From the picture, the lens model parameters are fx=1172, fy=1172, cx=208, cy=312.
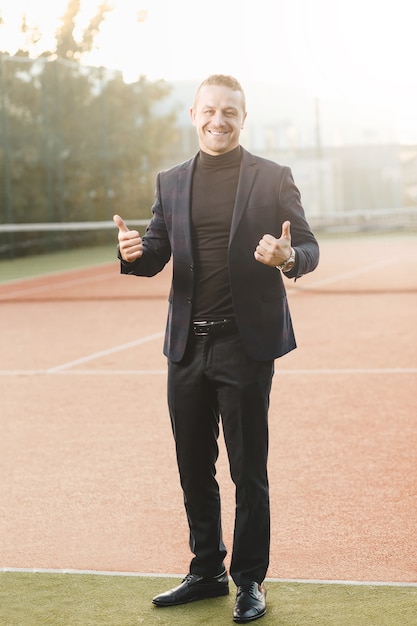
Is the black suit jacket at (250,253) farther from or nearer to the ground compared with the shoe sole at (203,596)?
farther from the ground

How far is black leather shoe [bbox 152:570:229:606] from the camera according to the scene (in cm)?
443

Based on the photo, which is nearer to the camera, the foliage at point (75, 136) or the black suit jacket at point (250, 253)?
the black suit jacket at point (250, 253)

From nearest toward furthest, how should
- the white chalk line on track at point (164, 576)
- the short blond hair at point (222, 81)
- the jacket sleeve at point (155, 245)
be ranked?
the short blond hair at point (222, 81)
the jacket sleeve at point (155, 245)
the white chalk line on track at point (164, 576)

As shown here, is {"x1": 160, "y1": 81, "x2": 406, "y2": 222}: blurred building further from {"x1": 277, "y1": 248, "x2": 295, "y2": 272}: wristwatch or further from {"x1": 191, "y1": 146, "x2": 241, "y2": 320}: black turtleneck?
{"x1": 277, "y1": 248, "x2": 295, "y2": 272}: wristwatch

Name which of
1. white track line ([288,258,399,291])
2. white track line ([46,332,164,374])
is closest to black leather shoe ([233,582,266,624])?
white track line ([46,332,164,374])

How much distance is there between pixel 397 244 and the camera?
2914 cm

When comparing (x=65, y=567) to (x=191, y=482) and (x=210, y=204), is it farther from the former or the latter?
(x=210, y=204)

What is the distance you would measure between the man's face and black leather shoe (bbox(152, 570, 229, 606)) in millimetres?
1623

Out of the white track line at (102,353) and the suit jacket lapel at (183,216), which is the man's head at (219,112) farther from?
the white track line at (102,353)

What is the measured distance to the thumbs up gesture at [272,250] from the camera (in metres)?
3.95

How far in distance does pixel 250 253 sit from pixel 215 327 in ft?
0.99

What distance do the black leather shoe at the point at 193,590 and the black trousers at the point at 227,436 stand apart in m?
0.04

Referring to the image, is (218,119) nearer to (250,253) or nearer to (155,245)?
(250,253)

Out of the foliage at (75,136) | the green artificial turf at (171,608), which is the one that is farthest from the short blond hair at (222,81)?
the foliage at (75,136)
